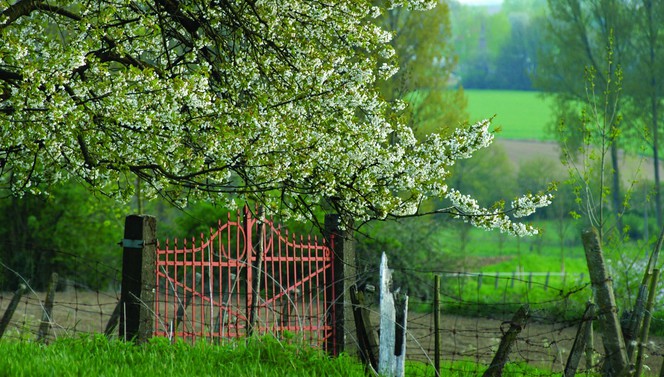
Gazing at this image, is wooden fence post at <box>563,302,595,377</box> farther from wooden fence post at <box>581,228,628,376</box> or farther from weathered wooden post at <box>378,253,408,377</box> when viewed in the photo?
weathered wooden post at <box>378,253,408,377</box>

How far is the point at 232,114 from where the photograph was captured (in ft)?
27.3

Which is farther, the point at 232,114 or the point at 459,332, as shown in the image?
the point at 459,332

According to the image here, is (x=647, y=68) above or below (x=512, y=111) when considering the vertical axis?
below

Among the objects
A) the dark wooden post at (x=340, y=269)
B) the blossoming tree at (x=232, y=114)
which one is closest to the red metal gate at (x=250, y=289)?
the dark wooden post at (x=340, y=269)

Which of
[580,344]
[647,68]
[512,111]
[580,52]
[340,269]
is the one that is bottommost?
[580,344]

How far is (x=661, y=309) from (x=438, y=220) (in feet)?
18.3

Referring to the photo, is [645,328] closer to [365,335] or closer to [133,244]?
[365,335]

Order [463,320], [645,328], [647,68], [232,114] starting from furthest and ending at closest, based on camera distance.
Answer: [647,68] < [463,320] < [232,114] < [645,328]

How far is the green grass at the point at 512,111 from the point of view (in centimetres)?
7581

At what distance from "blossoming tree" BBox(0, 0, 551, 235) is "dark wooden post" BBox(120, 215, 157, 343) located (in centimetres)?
51

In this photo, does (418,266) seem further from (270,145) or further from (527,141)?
(527,141)

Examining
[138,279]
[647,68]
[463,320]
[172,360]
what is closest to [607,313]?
[172,360]

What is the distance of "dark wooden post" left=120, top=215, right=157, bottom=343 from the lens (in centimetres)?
788

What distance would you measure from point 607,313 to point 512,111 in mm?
77084
